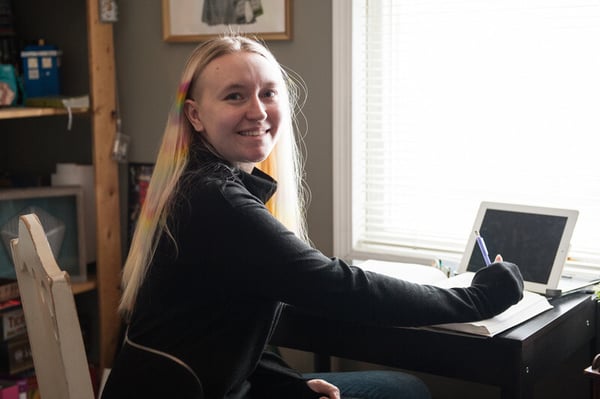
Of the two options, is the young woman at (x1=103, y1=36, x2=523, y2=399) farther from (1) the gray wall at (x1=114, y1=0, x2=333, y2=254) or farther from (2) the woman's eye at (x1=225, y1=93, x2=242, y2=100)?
(1) the gray wall at (x1=114, y1=0, x2=333, y2=254)

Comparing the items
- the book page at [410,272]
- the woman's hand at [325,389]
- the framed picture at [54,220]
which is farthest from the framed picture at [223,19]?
the woman's hand at [325,389]

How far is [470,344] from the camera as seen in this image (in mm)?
1885

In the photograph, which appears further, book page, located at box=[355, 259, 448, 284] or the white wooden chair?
book page, located at box=[355, 259, 448, 284]

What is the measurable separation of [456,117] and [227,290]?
3.87 feet

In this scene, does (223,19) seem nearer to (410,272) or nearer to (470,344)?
(410,272)

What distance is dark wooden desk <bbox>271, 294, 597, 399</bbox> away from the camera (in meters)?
1.85

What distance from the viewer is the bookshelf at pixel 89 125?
9.88ft

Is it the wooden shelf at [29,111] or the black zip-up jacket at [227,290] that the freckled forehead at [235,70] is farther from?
the wooden shelf at [29,111]

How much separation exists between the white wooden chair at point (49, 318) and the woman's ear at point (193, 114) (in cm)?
36

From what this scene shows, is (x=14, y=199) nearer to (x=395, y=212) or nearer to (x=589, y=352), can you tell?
(x=395, y=212)

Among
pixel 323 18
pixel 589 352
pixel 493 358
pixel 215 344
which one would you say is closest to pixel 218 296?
pixel 215 344

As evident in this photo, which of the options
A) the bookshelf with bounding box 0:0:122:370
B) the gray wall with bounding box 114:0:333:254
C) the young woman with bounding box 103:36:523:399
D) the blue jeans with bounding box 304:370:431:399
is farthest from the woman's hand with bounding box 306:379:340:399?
the bookshelf with bounding box 0:0:122:370

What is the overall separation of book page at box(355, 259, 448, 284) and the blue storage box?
136cm

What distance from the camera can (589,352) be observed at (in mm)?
2312
